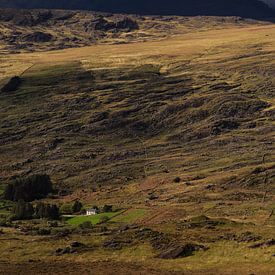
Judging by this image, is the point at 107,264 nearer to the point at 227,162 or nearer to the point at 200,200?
the point at 200,200

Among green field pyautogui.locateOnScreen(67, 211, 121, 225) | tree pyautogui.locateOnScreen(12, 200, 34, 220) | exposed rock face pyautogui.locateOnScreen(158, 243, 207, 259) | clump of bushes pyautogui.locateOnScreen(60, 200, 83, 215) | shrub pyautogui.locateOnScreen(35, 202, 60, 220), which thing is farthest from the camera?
clump of bushes pyautogui.locateOnScreen(60, 200, 83, 215)

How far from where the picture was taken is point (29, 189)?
506ft

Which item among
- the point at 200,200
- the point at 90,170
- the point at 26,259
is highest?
the point at 26,259

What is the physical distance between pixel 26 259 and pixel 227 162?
9765cm

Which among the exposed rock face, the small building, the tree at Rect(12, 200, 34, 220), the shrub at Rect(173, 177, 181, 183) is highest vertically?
the exposed rock face

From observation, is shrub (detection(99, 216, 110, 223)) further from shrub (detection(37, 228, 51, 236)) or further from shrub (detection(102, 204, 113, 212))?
shrub (detection(37, 228, 51, 236))

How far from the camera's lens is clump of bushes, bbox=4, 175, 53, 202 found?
150 meters

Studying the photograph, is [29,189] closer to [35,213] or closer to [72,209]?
[72,209]

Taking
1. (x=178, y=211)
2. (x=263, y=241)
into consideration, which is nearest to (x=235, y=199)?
(x=178, y=211)

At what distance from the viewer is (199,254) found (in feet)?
240

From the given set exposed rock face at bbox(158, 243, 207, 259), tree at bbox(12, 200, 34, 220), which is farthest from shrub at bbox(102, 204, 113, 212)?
exposed rock face at bbox(158, 243, 207, 259)

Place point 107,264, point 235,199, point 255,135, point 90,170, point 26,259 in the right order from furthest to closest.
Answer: point 255,135, point 90,170, point 235,199, point 26,259, point 107,264

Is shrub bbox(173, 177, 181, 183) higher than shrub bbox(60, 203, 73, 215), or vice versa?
shrub bbox(173, 177, 181, 183)

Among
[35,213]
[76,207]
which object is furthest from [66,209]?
[35,213]
